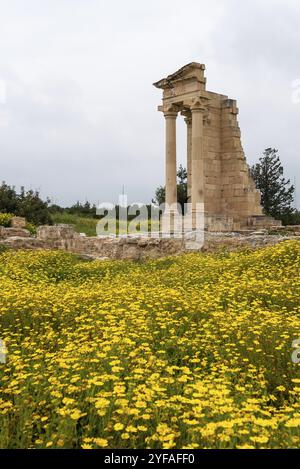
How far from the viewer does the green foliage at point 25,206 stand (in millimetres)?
30859

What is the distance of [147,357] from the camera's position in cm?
531

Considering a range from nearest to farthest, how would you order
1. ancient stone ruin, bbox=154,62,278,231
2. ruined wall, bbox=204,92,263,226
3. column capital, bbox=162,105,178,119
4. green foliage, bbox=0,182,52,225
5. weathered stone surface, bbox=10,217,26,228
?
ancient stone ruin, bbox=154,62,278,231
ruined wall, bbox=204,92,263,226
column capital, bbox=162,105,178,119
weathered stone surface, bbox=10,217,26,228
green foliage, bbox=0,182,52,225

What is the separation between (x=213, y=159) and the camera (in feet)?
78.4

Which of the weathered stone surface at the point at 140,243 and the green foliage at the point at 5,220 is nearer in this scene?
the weathered stone surface at the point at 140,243

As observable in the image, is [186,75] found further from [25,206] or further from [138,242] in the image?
[25,206]

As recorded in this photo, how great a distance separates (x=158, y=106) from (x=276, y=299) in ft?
58.1

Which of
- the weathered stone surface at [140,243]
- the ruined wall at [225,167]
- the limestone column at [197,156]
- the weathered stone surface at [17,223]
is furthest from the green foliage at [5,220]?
the ruined wall at [225,167]

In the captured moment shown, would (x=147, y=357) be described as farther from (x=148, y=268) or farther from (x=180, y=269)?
(x=148, y=268)

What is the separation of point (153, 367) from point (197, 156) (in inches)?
722

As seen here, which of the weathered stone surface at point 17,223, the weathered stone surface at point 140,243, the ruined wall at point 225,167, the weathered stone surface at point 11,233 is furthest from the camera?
Result: the weathered stone surface at point 17,223

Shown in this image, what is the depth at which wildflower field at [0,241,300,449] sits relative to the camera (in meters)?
3.64

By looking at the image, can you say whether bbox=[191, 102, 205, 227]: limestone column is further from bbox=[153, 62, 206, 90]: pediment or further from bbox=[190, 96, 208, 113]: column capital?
bbox=[153, 62, 206, 90]: pediment

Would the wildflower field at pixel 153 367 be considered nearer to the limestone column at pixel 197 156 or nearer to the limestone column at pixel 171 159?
the limestone column at pixel 197 156

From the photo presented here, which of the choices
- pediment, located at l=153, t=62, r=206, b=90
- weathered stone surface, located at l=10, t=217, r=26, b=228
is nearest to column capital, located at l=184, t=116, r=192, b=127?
pediment, located at l=153, t=62, r=206, b=90
